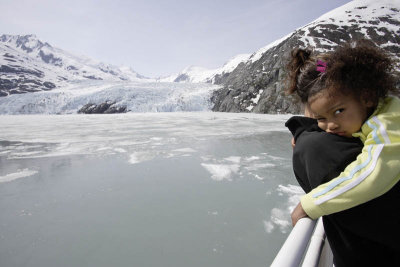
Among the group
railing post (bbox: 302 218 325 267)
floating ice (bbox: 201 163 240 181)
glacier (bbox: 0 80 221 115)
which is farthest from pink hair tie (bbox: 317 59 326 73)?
glacier (bbox: 0 80 221 115)

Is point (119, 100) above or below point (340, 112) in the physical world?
above

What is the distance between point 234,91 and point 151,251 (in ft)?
170

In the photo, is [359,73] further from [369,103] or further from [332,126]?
[332,126]

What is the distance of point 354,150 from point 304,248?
421 mm

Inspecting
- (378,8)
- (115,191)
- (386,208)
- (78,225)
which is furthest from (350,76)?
(378,8)

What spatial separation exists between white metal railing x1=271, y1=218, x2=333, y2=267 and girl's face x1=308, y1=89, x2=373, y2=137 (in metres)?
0.43

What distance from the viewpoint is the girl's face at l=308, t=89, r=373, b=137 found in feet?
3.41

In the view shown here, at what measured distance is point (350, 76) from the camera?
105cm

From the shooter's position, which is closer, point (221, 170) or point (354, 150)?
point (354, 150)

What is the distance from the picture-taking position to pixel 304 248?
34.3 inches

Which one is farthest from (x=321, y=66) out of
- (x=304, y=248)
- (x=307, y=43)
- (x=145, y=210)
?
(x=307, y=43)

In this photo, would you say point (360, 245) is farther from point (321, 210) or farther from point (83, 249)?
point (83, 249)

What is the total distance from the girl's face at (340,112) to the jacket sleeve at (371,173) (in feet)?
0.49

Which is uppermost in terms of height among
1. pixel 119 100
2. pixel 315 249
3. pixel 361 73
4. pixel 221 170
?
pixel 119 100
